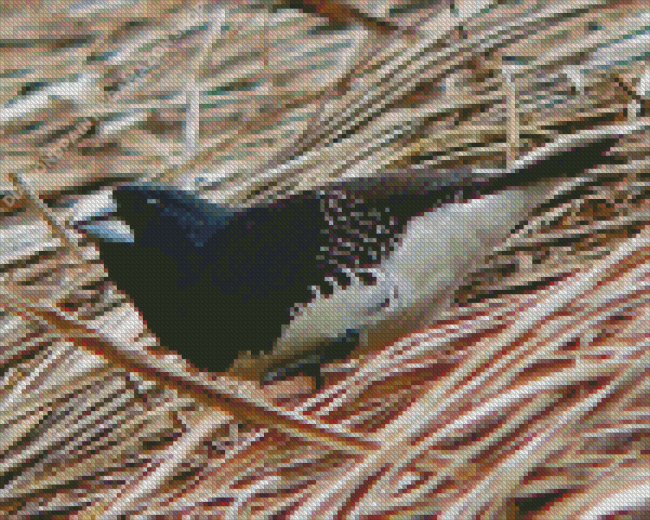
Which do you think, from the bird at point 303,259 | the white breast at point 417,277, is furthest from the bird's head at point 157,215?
the white breast at point 417,277

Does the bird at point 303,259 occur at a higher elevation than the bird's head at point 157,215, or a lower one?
lower

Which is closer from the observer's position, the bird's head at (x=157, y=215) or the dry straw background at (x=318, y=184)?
the dry straw background at (x=318, y=184)

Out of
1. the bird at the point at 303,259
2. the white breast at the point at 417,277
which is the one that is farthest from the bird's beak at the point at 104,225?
the white breast at the point at 417,277

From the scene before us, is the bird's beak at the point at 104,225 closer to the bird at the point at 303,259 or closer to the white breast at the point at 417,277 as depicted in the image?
the bird at the point at 303,259

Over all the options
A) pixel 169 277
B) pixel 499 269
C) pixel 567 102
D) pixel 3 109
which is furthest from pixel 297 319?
pixel 3 109

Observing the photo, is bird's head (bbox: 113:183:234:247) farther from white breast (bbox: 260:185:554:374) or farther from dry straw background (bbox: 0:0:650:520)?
white breast (bbox: 260:185:554:374)

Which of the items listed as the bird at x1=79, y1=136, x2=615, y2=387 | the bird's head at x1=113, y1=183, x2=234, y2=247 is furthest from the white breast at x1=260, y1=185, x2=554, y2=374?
the bird's head at x1=113, y1=183, x2=234, y2=247
